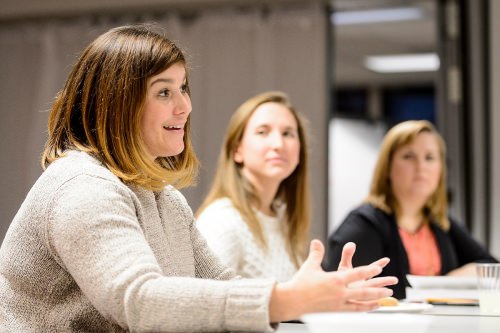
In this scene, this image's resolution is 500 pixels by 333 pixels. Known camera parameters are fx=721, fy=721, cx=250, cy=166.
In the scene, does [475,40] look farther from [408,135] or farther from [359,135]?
[359,135]

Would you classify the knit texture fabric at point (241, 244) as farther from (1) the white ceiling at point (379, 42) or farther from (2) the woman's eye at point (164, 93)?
(1) the white ceiling at point (379, 42)

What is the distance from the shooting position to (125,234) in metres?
1.11

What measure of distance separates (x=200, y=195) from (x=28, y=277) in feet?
10.1

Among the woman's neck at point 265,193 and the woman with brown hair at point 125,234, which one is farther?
the woman's neck at point 265,193

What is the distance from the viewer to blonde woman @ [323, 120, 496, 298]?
260cm

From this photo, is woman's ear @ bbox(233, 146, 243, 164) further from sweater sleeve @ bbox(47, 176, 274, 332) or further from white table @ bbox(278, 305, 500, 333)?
sweater sleeve @ bbox(47, 176, 274, 332)

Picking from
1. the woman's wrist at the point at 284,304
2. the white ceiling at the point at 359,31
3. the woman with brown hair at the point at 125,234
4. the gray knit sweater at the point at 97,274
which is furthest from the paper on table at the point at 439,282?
the white ceiling at the point at 359,31

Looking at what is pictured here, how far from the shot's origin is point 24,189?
15.0 feet

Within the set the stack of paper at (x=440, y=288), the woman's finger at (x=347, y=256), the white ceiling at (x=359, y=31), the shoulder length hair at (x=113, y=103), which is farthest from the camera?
the white ceiling at (x=359, y=31)

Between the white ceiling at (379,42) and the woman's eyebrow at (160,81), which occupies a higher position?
the white ceiling at (379,42)

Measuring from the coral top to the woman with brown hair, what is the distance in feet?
4.28

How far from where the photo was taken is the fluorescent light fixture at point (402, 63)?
6906 mm

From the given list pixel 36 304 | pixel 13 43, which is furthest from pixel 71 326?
pixel 13 43

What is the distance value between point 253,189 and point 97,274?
1.53 meters
